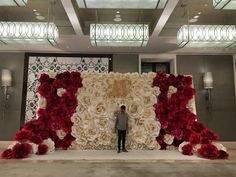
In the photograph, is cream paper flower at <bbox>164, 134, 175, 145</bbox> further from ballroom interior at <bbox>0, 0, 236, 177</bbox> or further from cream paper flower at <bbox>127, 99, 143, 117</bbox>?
cream paper flower at <bbox>127, 99, 143, 117</bbox>

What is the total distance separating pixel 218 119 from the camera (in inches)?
308

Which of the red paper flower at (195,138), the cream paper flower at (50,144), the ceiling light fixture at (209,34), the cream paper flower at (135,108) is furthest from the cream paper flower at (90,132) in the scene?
the ceiling light fixture at (209,34)

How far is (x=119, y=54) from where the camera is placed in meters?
7.92

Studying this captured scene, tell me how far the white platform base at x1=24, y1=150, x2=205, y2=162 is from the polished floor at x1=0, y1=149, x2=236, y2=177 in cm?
13

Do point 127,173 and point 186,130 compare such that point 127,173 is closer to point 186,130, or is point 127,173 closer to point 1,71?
point 186,130

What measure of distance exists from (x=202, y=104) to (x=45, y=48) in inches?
217

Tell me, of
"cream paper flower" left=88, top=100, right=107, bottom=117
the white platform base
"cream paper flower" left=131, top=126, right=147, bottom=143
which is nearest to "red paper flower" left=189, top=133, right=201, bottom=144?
the white platform base

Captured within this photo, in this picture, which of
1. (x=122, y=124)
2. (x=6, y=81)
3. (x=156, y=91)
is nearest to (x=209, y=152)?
(x=156, y=91)

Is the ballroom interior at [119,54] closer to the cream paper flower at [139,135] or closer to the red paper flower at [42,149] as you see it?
the red paper flower at [42,149]

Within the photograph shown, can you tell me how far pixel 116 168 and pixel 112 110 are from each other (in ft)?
5.09

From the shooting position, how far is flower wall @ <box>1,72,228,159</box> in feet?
15.4

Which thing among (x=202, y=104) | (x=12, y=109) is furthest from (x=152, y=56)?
(x=12, y=109)

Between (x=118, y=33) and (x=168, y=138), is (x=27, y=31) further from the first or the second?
(x=168, y=138)

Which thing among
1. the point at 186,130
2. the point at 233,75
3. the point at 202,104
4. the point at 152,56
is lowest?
the point at 186,130
